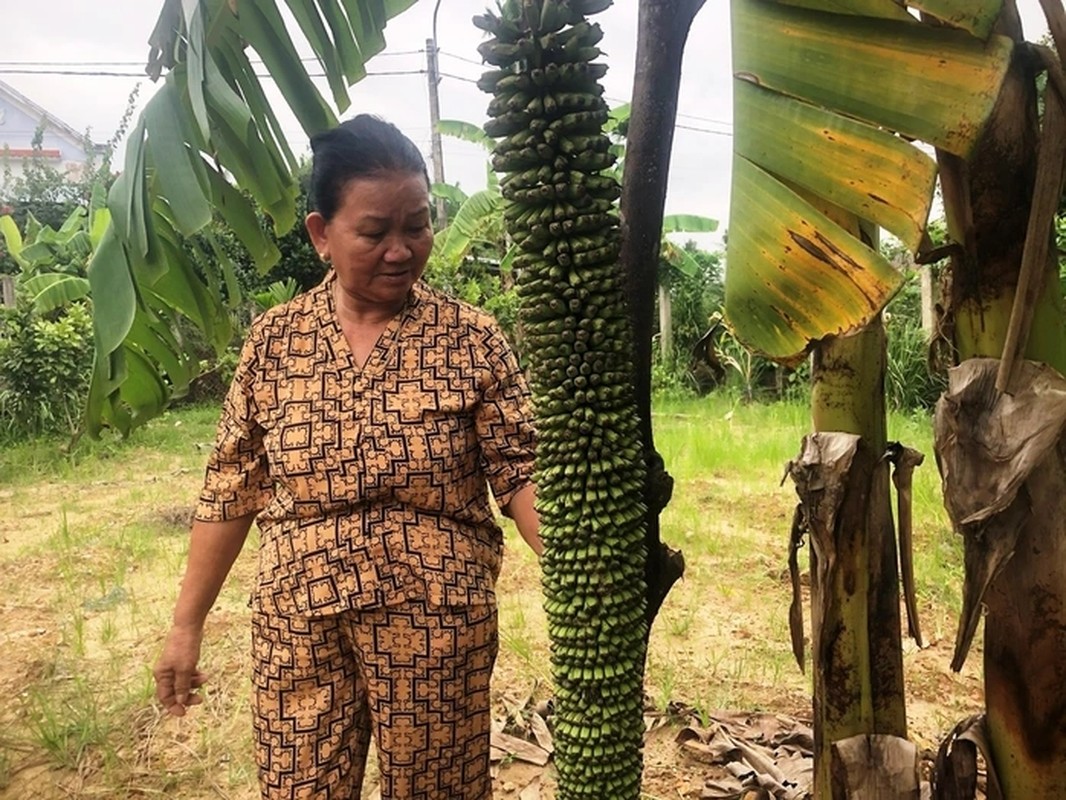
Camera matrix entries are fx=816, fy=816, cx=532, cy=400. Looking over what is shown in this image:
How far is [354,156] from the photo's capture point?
138cm

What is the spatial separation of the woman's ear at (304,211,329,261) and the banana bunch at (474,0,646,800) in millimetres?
575

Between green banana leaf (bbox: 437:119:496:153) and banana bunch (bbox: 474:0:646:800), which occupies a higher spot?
green banana leaf (bbox: 437:119:496:153)

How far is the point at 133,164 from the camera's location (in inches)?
53.3

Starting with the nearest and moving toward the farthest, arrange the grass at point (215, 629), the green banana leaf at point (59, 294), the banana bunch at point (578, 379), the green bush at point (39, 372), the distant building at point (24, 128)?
the banana bunch at point (578, 379)
the grass at point (215, 629)
the green banana leaf at point (59, 294)
the green bush at point (39, 372)
the distant building at point (24, 128)

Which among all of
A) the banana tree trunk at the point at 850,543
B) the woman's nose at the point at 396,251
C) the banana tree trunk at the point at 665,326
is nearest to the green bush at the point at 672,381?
the banana tree trunk at the point at 665,326

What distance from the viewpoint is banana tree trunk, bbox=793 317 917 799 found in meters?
1.05

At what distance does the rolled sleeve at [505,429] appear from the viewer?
1.44 metres

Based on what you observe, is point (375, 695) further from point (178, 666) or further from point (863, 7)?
point (863, 7)

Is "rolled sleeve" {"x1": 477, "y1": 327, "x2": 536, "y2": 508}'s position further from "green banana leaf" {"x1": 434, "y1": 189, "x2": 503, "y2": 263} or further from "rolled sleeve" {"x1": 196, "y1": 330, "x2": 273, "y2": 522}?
"green banana leaf" {"x1": 434, "y1": 189, "x2": 503, "y2": 263}

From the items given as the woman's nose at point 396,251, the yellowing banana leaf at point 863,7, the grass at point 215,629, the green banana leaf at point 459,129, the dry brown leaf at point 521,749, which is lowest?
the dry brown leaf at point 521,749

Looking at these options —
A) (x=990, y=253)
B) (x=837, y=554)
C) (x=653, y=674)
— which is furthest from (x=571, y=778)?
(x=653, y=674)

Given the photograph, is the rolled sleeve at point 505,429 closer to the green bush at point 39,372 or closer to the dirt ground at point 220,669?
the dirt ground at point 220,669

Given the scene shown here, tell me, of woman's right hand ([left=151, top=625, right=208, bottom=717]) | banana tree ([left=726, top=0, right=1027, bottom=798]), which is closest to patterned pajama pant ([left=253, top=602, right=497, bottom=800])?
woman's right hand ([left=151, top=625, right=208, bottom=717])

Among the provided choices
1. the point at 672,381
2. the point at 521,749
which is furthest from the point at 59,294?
the point at 672,381
